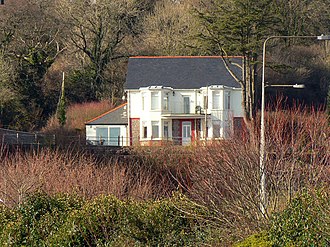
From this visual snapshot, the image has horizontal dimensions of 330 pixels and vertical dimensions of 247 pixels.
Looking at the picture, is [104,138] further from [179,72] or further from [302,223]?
[302,223]

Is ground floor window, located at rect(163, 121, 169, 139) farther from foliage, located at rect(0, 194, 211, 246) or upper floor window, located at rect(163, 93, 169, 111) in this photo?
foliage, located at rect(0, 194, 211, 246)

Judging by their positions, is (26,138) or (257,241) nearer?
(257,241)

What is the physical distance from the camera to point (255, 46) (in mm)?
37250

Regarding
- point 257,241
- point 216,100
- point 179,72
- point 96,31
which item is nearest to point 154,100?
point 179,72

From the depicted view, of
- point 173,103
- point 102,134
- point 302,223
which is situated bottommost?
point 302,223

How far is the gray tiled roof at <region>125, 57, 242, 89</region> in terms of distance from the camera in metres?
43.9

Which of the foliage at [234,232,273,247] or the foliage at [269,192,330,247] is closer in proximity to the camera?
the foliage at [269,192,330,247]

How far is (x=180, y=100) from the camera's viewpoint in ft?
144

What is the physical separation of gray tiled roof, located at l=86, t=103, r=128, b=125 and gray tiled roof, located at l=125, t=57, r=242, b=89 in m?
2.22

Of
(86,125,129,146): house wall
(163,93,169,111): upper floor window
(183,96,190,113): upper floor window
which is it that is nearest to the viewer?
(86,125,129,146): house wall

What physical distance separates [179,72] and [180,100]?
6.82ft

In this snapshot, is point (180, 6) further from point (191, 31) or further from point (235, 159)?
point (235, 159)

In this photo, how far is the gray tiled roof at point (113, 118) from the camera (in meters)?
44.3

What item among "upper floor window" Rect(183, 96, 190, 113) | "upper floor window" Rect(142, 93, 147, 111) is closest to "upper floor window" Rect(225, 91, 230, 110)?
"upper floor window" Rect(183, 96, 190, 113)
